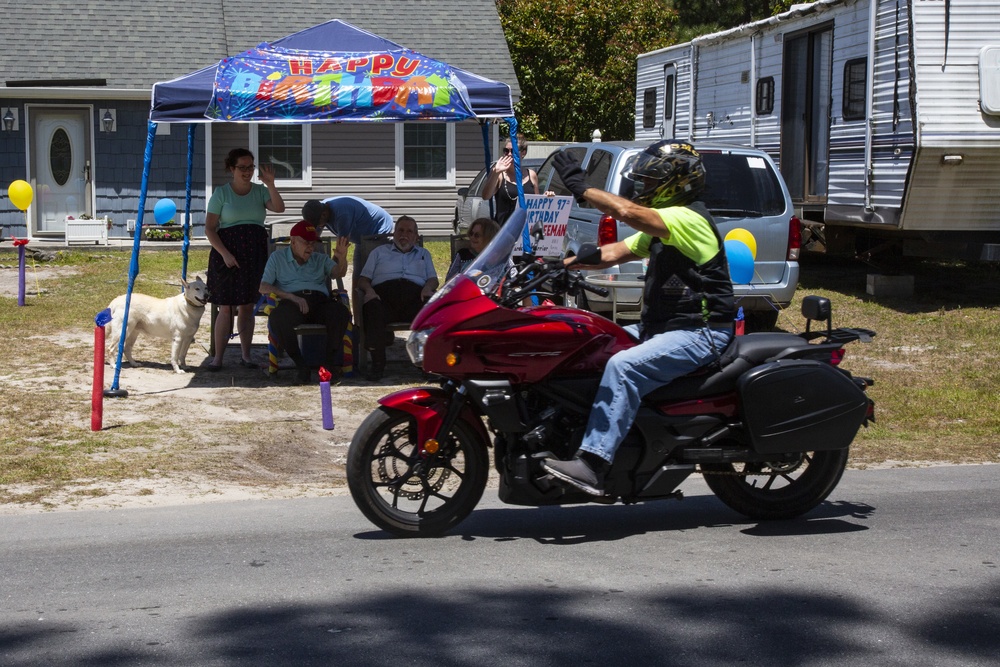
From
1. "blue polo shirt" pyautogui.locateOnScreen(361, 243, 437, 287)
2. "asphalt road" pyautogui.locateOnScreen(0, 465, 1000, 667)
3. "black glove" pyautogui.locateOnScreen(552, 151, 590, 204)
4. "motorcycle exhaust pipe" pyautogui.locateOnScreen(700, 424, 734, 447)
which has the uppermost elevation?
"black glove" pyautogui.locateOnScreen(552, 151, 590, 204)

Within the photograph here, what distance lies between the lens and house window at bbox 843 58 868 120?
49.2ft

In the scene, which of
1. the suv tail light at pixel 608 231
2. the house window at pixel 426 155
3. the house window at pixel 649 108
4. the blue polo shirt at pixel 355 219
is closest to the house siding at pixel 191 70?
the house window at pixel 426 155

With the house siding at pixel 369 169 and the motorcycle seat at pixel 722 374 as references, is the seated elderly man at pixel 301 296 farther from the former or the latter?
the house siding at pixel 369 169

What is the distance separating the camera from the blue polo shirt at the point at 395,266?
10.5 meters


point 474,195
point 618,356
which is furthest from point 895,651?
point 474,195

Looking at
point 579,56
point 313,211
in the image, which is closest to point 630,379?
point 313,211

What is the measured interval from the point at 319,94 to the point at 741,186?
13.8 feet

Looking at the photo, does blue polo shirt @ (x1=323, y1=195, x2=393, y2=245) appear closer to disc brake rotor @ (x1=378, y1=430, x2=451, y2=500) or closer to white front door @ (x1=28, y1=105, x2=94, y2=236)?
disc brake rotor @ (x1=378, y1=430, x2=451, y2=500)

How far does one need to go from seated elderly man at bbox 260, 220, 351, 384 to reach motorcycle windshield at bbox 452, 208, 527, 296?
15.5 feet

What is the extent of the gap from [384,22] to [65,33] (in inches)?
244

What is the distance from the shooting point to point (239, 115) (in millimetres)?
9734

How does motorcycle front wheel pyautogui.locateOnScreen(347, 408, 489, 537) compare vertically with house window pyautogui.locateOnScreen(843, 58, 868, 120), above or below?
below

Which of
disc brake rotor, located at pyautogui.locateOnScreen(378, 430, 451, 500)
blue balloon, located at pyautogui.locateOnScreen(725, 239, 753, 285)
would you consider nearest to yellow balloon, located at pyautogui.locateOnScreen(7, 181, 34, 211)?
blue balloon, located at pyautogui.locateOnScreen(725, 239, 753, 285)

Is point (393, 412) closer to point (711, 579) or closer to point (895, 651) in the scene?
point (711, 579)
